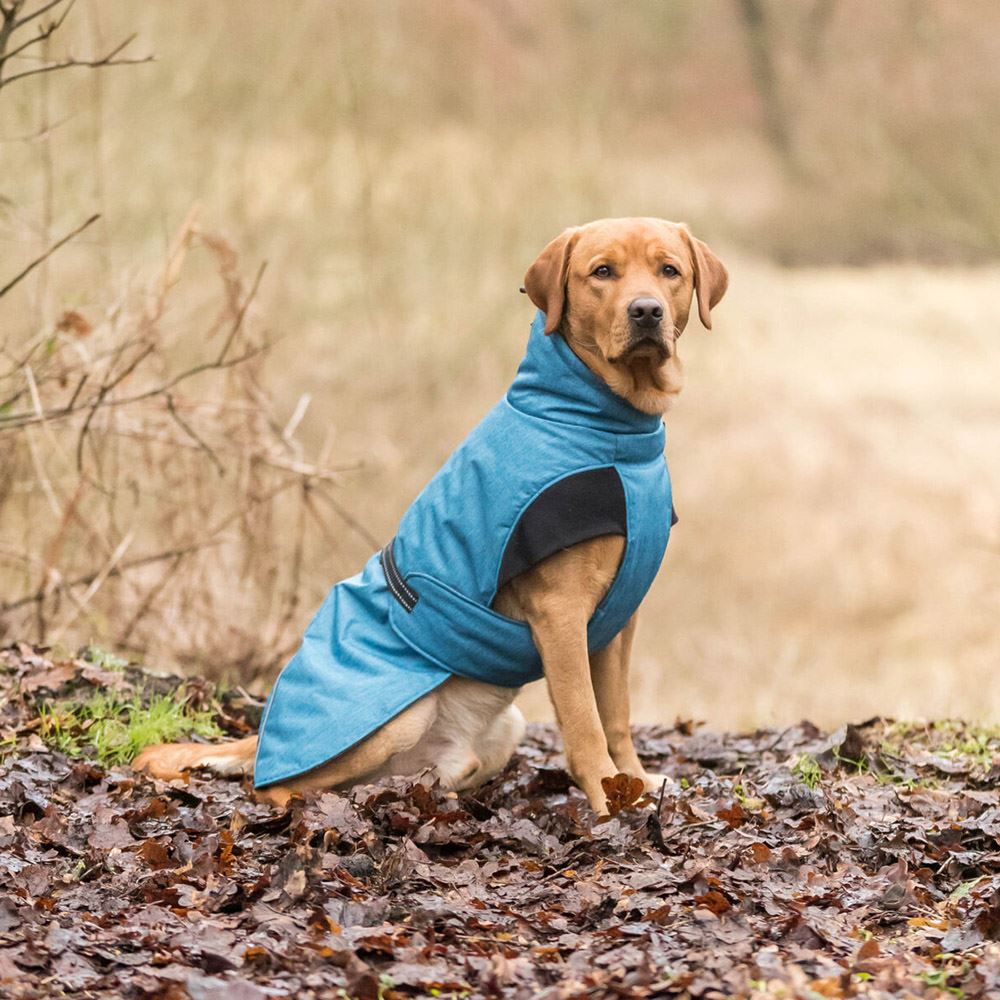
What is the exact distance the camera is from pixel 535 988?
3.24 metres

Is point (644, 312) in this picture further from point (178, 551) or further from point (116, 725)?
point (178, 551)

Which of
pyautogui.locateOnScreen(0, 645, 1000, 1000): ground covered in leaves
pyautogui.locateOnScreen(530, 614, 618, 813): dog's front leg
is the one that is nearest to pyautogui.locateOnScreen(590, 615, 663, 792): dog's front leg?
pyautogui.locateOnScreen(0, 645, 1000, 1000): ground covered in leaves

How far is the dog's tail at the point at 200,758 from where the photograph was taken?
5207mm

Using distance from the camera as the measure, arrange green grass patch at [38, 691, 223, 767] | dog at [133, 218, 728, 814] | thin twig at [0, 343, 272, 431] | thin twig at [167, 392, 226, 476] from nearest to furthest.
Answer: dog at [133, 218, 728, 814], green grass patch at [38, 691, 223, 767], thin twig at [0, 343, 272, 431], thin twig at [167, 392, 226, 476]

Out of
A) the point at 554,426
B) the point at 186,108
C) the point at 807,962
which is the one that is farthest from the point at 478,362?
the point at 807,962

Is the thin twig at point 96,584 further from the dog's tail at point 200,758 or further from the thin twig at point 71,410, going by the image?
the dog's tail at point 200,758

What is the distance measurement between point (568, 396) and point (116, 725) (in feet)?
8.49

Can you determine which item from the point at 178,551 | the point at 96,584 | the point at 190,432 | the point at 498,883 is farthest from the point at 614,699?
the point at 178,551

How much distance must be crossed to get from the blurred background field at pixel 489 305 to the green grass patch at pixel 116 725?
0.99 m

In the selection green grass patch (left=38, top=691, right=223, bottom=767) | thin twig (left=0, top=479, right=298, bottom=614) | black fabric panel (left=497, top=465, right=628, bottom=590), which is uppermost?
black fabric panel (left=497, top=465, right=628, bottom=590)

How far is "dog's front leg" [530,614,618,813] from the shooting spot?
4742 mm

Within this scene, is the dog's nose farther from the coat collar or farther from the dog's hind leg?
the dog's hind leg

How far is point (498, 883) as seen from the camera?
415cm

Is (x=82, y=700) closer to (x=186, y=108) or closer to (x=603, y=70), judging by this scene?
(x=186, y=108)
